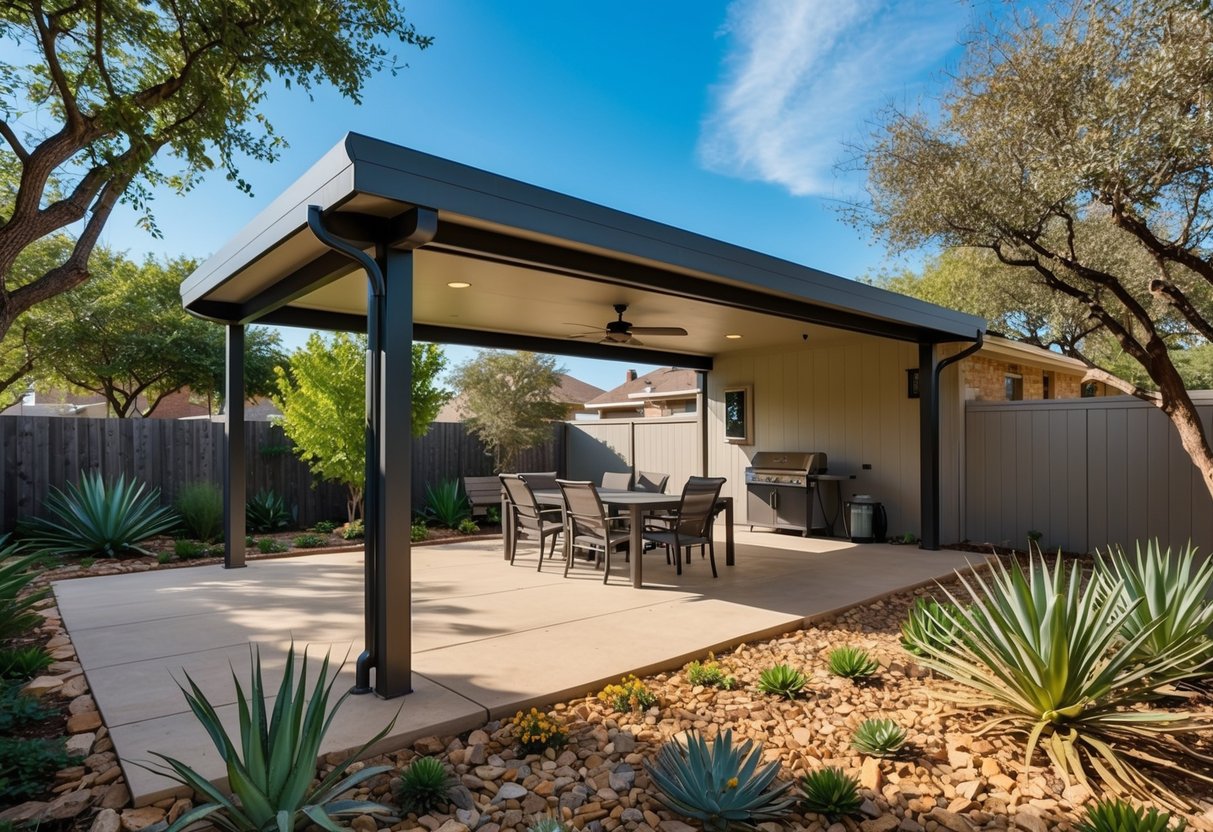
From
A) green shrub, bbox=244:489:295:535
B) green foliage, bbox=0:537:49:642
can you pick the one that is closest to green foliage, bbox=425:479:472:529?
green shrub, bbox=244:489:295:535

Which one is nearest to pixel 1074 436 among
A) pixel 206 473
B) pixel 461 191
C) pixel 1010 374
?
pixel 1010 374

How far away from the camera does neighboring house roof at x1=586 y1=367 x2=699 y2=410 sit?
75.3 ft

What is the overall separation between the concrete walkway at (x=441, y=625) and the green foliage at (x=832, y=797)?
1.32 metres

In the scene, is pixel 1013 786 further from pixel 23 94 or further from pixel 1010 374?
pixel 23 94

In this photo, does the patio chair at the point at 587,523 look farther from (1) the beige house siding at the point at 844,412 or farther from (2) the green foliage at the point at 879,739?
(1) the beige house siding at the point at 844,412

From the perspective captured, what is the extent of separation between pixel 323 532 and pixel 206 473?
1694 mm

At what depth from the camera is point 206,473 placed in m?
8.86

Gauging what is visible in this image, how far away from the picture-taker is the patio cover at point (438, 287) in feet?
10.8

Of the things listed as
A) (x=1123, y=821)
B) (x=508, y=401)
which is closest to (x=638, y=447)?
(x=508, y=401)

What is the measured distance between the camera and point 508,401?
1161cm

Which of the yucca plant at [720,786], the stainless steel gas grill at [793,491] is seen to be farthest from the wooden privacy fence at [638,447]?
the yucca plant at [720,786]

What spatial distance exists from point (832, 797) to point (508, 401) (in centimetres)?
971

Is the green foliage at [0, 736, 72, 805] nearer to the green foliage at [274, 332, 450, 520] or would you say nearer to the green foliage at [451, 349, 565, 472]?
the green foliage at [274, 332, 450, 520]

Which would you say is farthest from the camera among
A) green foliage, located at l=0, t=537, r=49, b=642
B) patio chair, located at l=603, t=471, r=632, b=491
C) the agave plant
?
patio chair, located at l=603, t=471, r=632, b=491
